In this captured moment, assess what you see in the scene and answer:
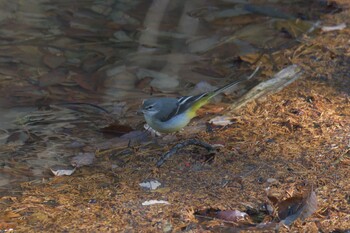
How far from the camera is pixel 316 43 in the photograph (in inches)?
309

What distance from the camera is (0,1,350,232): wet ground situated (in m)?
4.79

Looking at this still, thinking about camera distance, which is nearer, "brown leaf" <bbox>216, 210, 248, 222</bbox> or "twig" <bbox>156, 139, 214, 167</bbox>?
"brown leaf" <bbox>216, 210, 248, 222</bbox>

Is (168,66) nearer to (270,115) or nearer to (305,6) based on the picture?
(270,115)

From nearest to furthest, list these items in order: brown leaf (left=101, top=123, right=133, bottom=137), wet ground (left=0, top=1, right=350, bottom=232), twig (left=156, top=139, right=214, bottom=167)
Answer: wet ground (left=0, top=1, right=350, bottom=232), twig (left=156, top=139, right=214, bottom=167), brown leaf (left=101, top=123, right=133, bottom=137)

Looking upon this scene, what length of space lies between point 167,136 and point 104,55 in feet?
6.92

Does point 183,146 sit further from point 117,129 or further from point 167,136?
point 117,129

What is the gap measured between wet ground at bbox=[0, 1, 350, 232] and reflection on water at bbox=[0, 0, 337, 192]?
2 cm

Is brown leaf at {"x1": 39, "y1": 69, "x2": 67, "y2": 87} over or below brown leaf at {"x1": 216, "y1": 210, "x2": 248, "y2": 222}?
below

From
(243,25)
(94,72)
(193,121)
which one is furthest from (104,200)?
(243,25)

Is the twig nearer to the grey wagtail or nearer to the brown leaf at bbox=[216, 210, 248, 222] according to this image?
the grey wagtail

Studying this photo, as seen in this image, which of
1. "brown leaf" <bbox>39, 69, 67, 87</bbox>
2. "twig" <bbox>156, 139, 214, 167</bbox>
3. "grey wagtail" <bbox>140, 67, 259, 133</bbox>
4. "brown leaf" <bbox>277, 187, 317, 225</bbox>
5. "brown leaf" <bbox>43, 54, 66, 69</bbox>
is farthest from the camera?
"brown leaf" <bbox>43, 54, 66, 69</bbox>

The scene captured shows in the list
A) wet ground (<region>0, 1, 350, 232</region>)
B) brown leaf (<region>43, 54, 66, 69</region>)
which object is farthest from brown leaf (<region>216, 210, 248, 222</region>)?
brown leaf (<region>43, 54, 66, 69</region>)

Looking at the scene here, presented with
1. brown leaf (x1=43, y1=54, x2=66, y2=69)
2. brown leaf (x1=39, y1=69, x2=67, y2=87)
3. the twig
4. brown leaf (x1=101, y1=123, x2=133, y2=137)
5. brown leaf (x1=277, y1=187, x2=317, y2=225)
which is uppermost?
brown leaf (x1=277, y1=187, x2=317, y2=225)

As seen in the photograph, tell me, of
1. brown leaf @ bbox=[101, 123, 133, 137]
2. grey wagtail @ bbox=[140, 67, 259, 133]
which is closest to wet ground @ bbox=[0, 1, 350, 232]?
brown leaf @ bbox=[101, 123, 133, 137]
